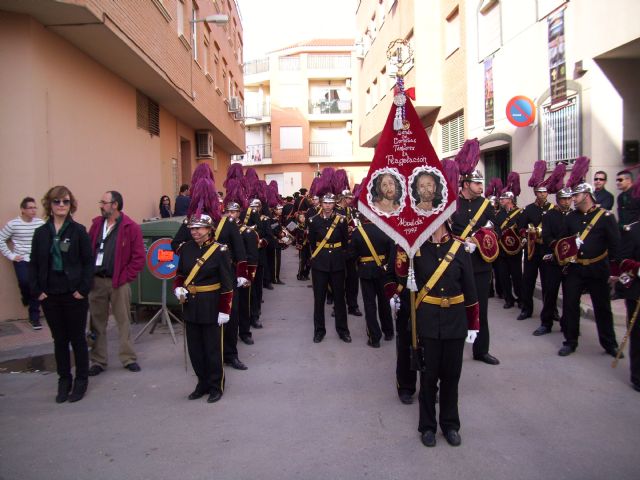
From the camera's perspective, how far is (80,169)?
9.61m

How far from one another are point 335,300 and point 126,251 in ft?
9.17

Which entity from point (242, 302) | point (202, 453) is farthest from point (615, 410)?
point (242, 302)

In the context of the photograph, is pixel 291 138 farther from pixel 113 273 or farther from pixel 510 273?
pixel 113 273

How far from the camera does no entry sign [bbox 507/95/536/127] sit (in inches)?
480

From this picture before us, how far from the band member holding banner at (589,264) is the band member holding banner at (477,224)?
3.46ft

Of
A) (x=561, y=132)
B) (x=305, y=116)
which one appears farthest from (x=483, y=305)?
(x=305, y=116)

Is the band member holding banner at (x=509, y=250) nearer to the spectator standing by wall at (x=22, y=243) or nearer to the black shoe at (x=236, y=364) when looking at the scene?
the black shoe at (x=236, y=364)

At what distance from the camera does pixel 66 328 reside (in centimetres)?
525

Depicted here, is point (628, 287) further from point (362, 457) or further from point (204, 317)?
point (204, 317)

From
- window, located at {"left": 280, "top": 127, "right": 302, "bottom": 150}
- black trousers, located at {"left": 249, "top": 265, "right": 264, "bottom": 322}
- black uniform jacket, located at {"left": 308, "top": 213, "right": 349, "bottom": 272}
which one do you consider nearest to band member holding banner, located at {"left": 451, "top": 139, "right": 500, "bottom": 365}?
black uniform jacket, located at {"left": 308, "top": 213, "right": 349, "bottom": 272}

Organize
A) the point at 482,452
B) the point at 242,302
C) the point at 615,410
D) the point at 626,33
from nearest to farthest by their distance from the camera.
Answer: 1. the point at 482,452
2. the point at 615,410
3. the point at 242,302
4. the point at 626,33

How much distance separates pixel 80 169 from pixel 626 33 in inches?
393

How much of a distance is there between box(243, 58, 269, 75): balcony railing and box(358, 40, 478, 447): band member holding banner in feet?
137

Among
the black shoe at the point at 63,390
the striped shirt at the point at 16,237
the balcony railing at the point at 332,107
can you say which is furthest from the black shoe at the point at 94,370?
the balcony railing at the point at 332,107
